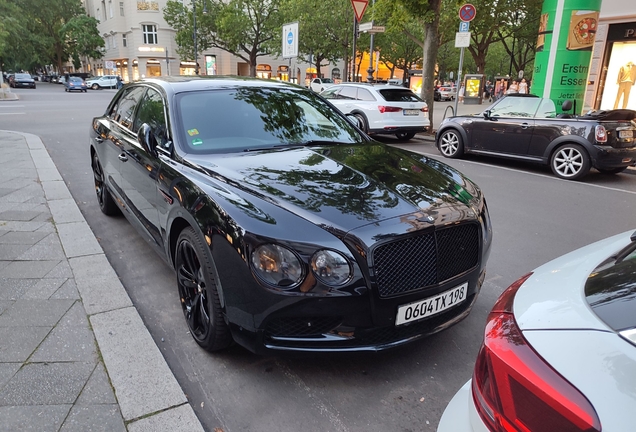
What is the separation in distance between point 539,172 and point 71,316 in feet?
28.8

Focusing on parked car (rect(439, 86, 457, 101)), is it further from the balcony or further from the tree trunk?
the balcony

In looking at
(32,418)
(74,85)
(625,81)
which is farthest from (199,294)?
(74,85)

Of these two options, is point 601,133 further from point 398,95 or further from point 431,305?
point 431,305

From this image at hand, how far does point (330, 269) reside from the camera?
2.30 meters

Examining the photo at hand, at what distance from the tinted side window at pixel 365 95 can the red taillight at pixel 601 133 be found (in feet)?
20.5

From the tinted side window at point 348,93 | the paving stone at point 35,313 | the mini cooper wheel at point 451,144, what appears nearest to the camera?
the paving stone at point 35,313

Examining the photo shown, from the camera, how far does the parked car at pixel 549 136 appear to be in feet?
27.0

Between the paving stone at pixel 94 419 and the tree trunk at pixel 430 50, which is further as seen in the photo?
the tree trunk at pixel 430 50

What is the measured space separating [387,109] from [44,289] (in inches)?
418

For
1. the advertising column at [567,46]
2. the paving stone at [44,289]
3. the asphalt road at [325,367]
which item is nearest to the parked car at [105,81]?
the advertising column at [567,46]

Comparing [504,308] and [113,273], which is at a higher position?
[504,308]

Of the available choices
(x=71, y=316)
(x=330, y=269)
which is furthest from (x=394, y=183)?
(x=71, y=316)

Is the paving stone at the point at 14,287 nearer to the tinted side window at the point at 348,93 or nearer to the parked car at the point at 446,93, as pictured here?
the tinted side window at the point at 348,93

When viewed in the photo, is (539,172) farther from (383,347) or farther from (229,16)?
(229,16)
